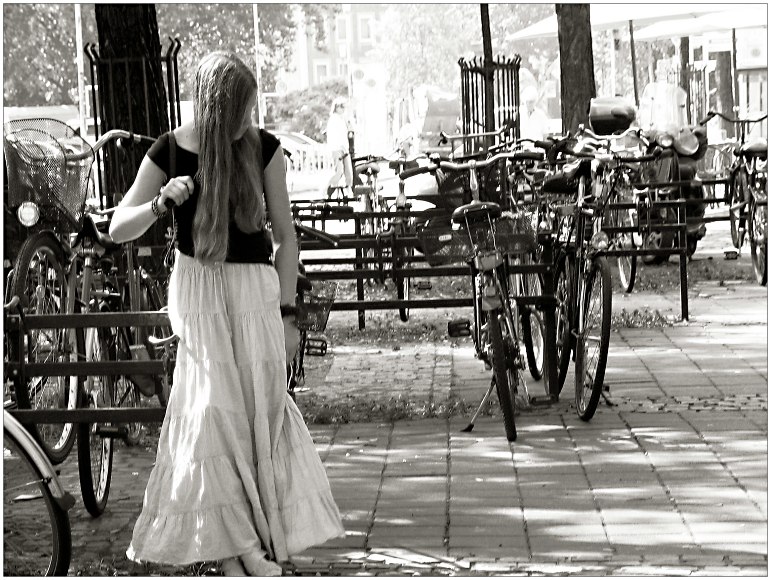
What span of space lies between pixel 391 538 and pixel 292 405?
29.8 inches

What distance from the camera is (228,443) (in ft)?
15.4

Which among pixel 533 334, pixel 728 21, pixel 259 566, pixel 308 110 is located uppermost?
pixel 308 110

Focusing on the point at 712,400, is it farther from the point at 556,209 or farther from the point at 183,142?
the point at 183,142

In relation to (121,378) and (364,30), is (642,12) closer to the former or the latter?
(121,378)

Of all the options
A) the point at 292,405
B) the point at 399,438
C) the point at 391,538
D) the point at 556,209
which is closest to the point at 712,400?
the point at 556,209

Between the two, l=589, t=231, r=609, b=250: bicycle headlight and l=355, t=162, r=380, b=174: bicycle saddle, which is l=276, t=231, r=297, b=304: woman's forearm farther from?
l=355, t=162, r=380, b=174: bicycle saddle

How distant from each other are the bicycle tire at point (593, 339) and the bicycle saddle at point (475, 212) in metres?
0.61

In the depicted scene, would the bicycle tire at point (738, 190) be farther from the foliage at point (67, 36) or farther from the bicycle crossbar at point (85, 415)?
the foliage at point (67, 36)

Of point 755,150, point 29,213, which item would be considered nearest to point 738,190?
point 755,150

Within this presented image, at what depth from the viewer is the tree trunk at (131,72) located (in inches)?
339

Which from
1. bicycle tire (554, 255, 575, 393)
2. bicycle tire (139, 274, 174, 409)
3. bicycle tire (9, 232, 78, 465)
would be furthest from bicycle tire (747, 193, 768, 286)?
bicycle tire (9, 232, 78, 465)

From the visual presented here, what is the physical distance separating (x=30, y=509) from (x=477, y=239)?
2993 mm

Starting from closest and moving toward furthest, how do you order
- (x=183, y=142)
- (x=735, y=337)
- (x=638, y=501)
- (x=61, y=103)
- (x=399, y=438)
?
(x=183, y=142)
(x=638, y=501)
(x=399, y=438)
(x=735, y=337)
(x=61, y=103)

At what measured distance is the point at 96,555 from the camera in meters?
5.19
